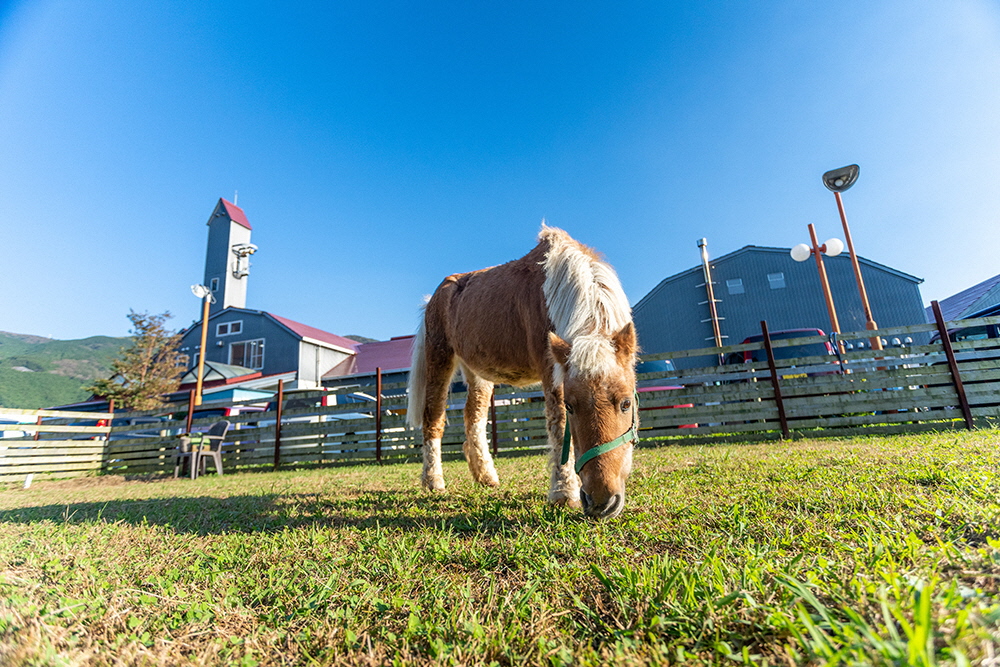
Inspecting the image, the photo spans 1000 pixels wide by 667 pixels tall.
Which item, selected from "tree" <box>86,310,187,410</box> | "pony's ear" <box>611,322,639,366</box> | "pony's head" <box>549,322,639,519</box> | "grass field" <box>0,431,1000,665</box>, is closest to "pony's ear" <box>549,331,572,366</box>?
"pony's head" <box>549,322,639,519</box>

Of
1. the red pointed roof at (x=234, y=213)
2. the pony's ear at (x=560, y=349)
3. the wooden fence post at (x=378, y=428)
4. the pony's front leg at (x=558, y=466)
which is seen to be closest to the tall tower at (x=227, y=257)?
the red pointed roof at (x=234, y=213)

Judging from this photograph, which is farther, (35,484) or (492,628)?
(35,484)

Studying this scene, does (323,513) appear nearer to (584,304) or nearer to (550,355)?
(550,355)

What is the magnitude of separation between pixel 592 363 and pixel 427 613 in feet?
4.47

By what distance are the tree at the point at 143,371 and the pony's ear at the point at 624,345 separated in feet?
72.9

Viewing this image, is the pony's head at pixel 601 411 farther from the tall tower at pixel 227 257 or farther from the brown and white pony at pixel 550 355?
A: the tall tower at pixel 227 257

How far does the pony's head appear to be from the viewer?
6.95 feet

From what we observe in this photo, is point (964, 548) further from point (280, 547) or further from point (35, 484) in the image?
point (35, 484)

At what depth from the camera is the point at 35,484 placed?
8.59 metres

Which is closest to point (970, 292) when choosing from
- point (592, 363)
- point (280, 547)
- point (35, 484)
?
point (592, 363)

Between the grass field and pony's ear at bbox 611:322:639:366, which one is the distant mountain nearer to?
the grass field

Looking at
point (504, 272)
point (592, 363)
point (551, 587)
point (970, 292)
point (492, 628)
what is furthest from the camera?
point (970, 292)

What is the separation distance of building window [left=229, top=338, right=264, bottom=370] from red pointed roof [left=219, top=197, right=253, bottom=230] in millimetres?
13772

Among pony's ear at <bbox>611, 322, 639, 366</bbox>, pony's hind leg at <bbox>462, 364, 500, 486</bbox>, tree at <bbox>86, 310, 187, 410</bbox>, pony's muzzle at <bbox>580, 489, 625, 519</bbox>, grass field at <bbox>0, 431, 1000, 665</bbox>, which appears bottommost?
grass field at <bbox>0, 431, 1000, 665</bbox>
